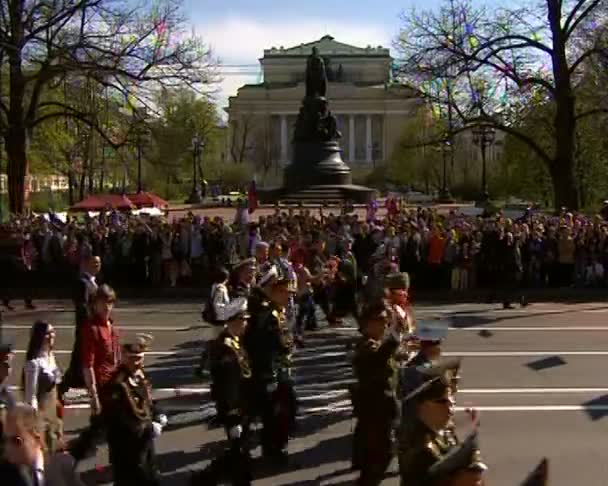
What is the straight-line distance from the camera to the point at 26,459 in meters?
5.03

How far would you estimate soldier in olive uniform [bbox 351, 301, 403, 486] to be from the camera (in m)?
7.62

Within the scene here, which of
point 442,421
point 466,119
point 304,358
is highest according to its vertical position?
point 466,119

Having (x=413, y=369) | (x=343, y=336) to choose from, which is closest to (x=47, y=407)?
(x=413, y=369)

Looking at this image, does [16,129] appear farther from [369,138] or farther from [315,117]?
[369,138]

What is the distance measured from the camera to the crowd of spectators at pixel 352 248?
23.3 meters

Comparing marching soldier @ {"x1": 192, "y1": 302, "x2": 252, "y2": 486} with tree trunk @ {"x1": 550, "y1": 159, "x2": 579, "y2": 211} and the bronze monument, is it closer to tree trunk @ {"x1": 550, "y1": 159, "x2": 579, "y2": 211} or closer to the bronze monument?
tree trunk @ {"x1": 550, "y1": 159, "x2": 579, "y2": 211}

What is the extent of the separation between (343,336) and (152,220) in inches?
399

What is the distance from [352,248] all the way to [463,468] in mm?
19096

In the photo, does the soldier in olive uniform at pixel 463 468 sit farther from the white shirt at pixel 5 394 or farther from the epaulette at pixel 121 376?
the white shirt at pixel 5 394

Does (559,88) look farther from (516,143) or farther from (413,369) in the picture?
(413,369)

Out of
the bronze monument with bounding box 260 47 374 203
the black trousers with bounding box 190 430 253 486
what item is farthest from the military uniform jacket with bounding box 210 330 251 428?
the bronze monument with bounding box 260 47 374 203

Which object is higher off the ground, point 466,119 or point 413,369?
point 466,119

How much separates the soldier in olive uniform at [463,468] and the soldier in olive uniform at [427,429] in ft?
2.79

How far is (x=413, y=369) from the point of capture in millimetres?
7008
